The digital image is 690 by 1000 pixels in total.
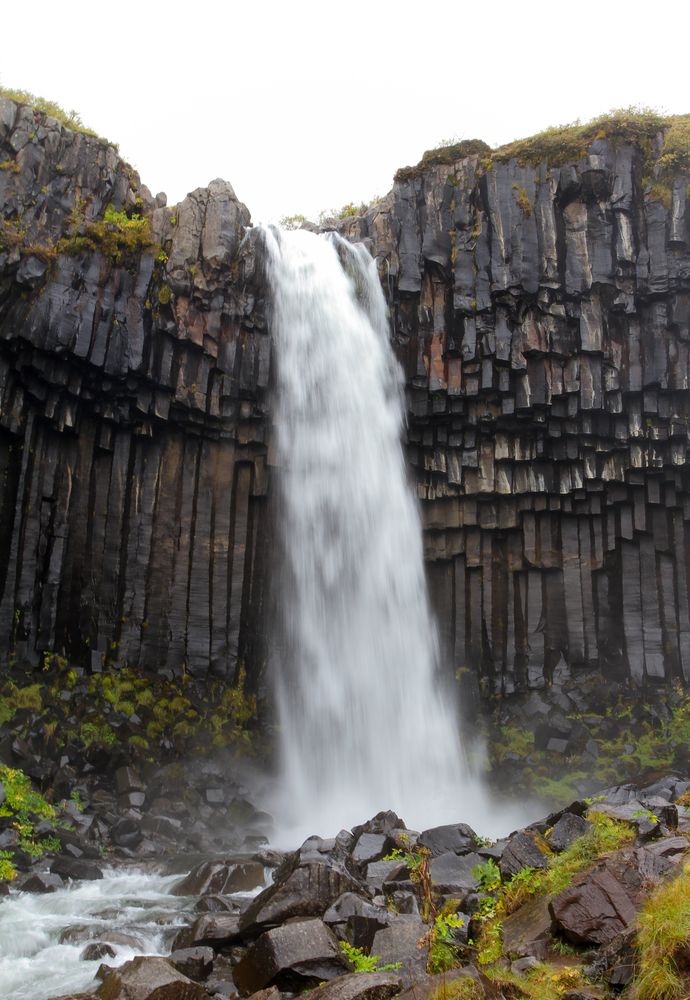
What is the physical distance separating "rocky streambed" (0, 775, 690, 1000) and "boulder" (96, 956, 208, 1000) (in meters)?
0.01

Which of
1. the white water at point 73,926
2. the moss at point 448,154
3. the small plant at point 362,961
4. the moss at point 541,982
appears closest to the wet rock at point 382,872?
the small plant at point 362,961

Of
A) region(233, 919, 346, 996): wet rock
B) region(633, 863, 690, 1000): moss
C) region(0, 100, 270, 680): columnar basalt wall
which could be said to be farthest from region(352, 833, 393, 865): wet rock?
region(0, 100, 270, 680): columnar basalt wall

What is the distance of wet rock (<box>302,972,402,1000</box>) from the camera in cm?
469

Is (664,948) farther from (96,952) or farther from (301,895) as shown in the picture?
(96,952)

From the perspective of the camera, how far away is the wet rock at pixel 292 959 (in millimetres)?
5535

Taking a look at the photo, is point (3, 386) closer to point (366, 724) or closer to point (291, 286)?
point (291, 286)

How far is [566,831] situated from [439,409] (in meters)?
10.6

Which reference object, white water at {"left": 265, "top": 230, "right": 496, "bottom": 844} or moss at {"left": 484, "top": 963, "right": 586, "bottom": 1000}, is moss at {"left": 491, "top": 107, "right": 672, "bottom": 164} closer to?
white water at {"left": 265, "top": 230, "right": 496, "bottom": 844}

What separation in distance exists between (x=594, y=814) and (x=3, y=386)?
38.6 ft

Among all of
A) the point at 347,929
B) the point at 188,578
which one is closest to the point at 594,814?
the point at 347,929

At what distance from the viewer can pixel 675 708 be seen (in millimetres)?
15547

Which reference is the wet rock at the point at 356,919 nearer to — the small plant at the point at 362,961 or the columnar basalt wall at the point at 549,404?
the small plant at the point at 362,961

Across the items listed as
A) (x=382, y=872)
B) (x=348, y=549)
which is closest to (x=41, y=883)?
(x=382, y=872)

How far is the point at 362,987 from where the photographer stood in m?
4.73
